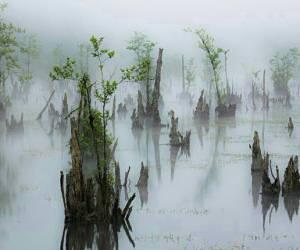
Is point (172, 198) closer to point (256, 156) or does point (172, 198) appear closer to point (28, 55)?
point (256, 156)

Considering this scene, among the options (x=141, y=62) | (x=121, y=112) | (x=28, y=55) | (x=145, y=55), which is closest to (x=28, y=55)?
(x=28, y=55)

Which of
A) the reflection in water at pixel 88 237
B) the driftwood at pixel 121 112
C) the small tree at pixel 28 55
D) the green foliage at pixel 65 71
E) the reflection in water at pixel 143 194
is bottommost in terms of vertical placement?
the reflection in water at pixel 88 237

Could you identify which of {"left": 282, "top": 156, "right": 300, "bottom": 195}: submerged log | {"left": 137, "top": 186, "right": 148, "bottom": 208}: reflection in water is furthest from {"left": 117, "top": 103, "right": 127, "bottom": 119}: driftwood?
{"left": 282, "top": 156, "right": 300, "bottom": 195}: submerged log

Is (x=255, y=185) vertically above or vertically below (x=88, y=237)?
above

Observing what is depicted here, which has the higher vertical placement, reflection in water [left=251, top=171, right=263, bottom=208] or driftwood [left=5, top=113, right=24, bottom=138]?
driftwood [left=5, top=113, right=24, bottom=138]

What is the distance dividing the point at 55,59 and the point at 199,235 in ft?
205

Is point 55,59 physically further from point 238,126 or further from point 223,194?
point 223,194

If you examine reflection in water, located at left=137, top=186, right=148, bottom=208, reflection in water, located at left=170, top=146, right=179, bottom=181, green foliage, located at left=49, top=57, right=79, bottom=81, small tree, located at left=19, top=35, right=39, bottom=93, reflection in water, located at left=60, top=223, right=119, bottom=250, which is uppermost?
small tree, located at left=19, top=35, right=39, bottom=93

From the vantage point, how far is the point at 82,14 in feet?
647

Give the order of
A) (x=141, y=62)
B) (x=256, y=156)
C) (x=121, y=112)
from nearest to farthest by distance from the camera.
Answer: (x=256, y=156), (x=141, y=62), (x=121, y=112)

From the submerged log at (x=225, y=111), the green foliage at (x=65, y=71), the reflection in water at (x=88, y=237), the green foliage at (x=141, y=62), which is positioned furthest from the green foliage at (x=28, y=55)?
the reflection in water at (x=88, y=237)

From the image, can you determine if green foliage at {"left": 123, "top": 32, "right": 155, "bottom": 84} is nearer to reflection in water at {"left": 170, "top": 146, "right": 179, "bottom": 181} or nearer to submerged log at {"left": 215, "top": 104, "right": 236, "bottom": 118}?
reflection in water at {"left": 170, "top": 146, "right": 179, "bottom": 181}

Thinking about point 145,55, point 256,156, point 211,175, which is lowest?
point 211,175

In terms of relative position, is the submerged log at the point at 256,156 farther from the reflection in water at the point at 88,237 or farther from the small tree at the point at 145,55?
the reflection in water at the point at 88,237
